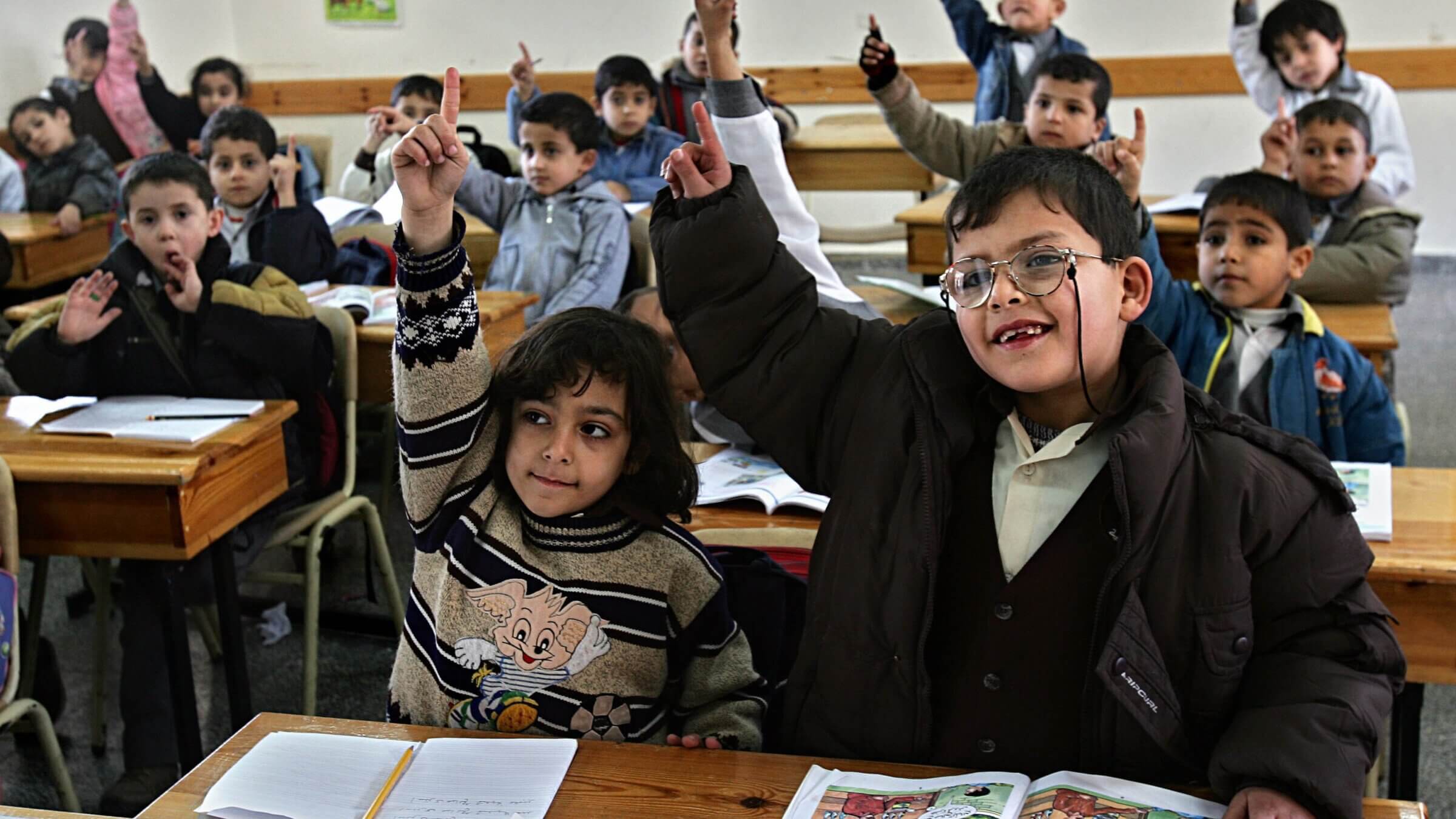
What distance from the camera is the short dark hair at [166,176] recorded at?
2.54m

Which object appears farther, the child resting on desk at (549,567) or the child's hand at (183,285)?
the child's hand at (183,285)

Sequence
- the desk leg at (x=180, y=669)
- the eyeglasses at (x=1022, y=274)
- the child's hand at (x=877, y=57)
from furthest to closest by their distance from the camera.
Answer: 1. the child's hand at (x=877, y=57)
2. the desk leg at (x=180, y=669)
3. the eyeglasses at (x=1022, y=274)

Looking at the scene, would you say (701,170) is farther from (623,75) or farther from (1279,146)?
(623,75)

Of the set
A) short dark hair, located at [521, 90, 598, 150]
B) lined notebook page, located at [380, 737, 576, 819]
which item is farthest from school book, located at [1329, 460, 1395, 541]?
short dark hair, located at [521, 90, 598, 150]

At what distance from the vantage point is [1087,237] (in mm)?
1159

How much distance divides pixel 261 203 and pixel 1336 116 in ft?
9.41

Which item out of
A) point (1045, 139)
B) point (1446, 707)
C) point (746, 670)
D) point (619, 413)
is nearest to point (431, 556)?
point (619, 413)

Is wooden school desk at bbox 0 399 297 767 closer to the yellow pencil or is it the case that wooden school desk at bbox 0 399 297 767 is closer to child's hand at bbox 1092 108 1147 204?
the yellow pencil

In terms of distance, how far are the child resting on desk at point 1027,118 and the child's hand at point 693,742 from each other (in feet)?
7.40

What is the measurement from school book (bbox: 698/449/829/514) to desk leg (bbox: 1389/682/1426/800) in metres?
0.88

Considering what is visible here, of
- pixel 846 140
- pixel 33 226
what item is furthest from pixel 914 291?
pixel 33 226

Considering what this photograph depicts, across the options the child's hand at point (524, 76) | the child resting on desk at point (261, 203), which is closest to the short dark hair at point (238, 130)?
the child resting on desk at point (261, 203)

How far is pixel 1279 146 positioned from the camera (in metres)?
3.29

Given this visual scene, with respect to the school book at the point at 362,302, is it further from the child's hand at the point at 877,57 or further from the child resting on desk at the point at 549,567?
the child resting on desk at the point at 549,567
